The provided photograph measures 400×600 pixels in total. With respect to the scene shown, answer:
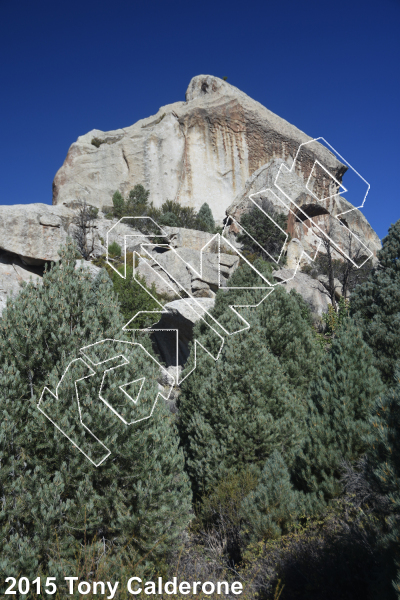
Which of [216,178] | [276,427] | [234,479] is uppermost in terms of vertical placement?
[216,178]

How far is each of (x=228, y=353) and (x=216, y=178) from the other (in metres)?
32.8

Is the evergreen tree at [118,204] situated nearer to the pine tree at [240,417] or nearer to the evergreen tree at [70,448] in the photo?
the pine tree at [240,417]

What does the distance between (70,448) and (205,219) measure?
31.5 meters

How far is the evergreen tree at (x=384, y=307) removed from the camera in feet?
28.1

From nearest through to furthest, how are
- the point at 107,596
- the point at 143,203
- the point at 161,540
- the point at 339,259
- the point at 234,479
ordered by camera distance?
the point at 107,596
the point at 161,540
the point at 234,479
the point at 339,259
the point at 143,203

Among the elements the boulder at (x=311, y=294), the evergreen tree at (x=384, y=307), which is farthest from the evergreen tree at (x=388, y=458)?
the boulder at (x=311, y=294)

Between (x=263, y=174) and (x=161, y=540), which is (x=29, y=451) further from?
(x=263, y=174)

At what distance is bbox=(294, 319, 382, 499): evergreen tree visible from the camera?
19.5 ft

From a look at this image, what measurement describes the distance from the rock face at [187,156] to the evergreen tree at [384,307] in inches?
1101

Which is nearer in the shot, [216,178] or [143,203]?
[143,203]

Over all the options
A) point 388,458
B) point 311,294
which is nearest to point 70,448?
point 388,458

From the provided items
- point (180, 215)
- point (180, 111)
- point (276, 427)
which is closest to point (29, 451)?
point (276, 427)

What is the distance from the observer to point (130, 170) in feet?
121

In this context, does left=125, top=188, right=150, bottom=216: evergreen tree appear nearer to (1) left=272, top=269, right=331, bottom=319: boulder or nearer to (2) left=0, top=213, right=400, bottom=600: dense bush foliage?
(1) left=272, top=269, right=331, bottom=319: boulder
